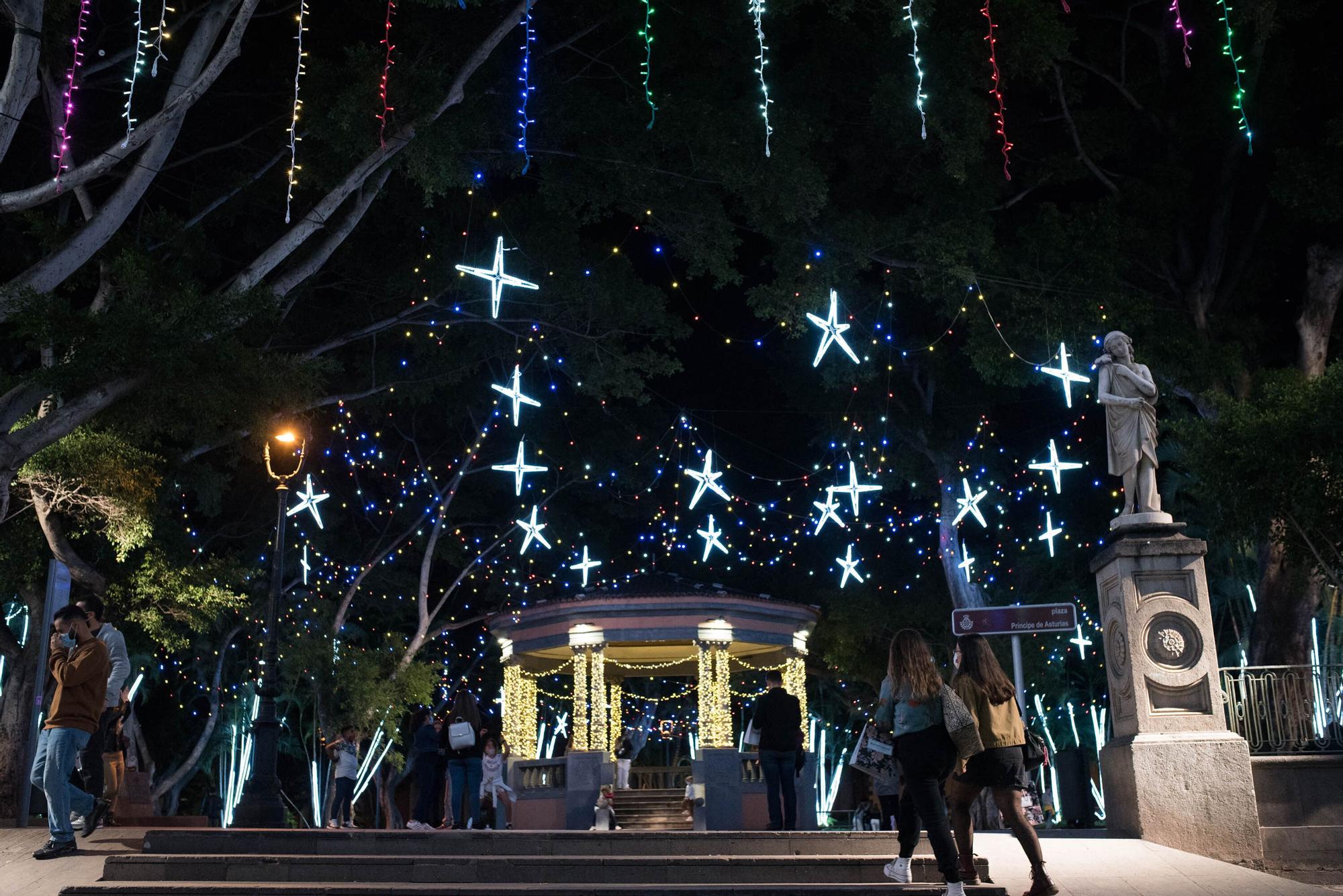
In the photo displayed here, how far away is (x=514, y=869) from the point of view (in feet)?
29.3

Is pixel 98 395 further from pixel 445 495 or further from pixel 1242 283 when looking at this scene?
pixel 1242 283

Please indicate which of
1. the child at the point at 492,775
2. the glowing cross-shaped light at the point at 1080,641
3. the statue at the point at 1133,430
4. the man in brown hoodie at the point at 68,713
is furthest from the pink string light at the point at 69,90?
the glowing cross-shaped light at the point at 1080,641

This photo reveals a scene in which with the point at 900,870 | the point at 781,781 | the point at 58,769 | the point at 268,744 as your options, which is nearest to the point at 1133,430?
the point at 781,781

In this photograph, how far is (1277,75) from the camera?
66.5 feet

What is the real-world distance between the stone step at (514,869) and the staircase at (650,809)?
44.8 ft

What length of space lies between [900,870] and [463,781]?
272 inches

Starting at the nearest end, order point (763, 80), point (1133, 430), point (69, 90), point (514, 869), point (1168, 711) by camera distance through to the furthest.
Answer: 1. point (514, 869)
2. point (1168, 711)
3. point (1133, 430)
4. point (69, 90)
5. point (763, 80)

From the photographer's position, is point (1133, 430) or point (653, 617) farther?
point (653, 617)

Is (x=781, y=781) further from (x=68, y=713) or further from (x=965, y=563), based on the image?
(x=965, y=563)

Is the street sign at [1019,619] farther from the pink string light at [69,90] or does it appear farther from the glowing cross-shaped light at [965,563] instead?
the glowing cross-shaped light at [965,563]

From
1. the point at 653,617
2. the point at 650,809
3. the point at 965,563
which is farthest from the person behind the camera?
the point at 965,563

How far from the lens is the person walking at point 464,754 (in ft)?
44.3

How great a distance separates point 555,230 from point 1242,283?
41.3 ft

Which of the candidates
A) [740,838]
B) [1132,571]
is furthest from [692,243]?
[740,838]
